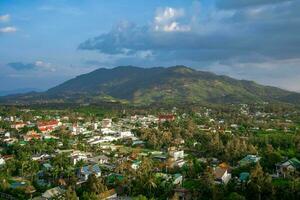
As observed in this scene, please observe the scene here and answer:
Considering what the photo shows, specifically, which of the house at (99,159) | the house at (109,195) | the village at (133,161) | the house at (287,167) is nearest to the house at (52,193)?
the village at (133,161)

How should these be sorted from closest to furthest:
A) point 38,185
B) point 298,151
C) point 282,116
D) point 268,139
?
1. point 38,185
2. point 298,151
3. point 268,139
4. point 282,116

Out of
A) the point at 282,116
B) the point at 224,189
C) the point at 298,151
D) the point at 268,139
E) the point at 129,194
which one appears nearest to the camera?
the point at 224,189

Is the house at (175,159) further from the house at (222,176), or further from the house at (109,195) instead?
the house at (109,195)

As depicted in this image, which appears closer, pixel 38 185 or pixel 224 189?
pixel 224 189

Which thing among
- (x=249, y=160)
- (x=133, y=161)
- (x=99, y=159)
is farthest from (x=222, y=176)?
(x=99, y=159)


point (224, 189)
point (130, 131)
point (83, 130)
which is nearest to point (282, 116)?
point (130, 131)

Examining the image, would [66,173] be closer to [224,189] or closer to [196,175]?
[196,175]

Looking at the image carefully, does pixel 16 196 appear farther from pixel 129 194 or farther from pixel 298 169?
pixel 298 169
